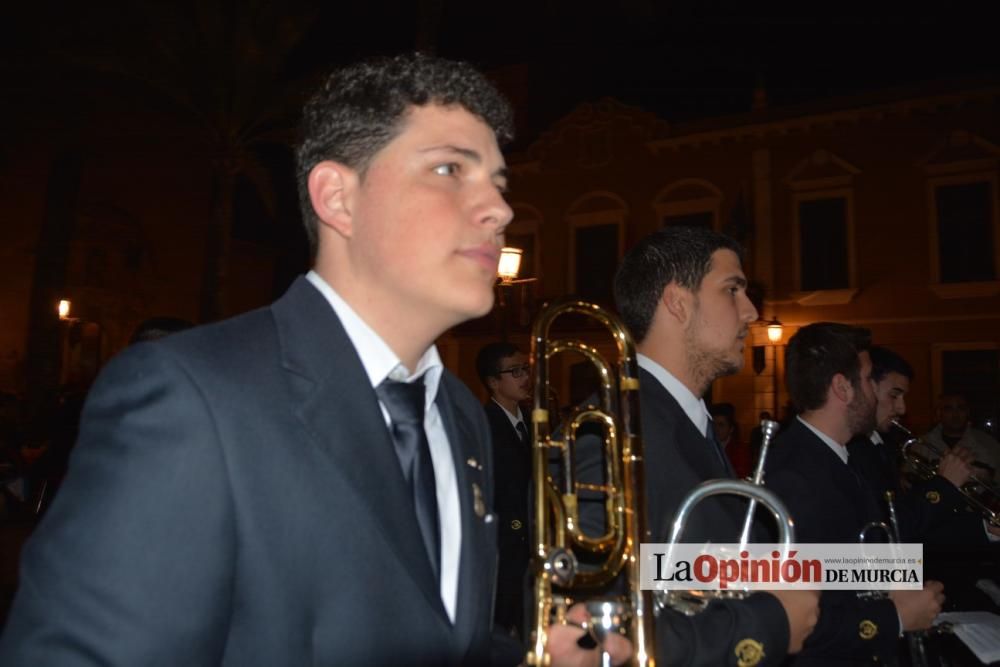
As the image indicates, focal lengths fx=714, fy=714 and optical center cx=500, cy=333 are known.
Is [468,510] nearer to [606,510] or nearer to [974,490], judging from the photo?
[606,510]

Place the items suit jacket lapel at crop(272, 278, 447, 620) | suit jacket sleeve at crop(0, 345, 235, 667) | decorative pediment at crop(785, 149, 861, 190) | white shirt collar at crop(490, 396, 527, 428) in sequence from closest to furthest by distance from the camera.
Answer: suit jacket sleeve at crop(0, 345, 235, 667)
suit jacket lapel at crop(272, 278, 447, 620)
white shirt collar at crop(490, 396, 527, 428)
decorative pediment at crop(785, 149, 861, 190)

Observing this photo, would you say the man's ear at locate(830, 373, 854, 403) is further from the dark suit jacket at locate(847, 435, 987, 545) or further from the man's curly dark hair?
the man's curly dark hair

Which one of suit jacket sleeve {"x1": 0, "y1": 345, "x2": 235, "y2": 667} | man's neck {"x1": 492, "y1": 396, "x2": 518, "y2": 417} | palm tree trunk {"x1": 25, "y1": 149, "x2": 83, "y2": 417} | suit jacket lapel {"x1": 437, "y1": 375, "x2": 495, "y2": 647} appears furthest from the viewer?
palm tree trunk {"x1": 25, "y1": 149, "x2": 83, "y2": 417}

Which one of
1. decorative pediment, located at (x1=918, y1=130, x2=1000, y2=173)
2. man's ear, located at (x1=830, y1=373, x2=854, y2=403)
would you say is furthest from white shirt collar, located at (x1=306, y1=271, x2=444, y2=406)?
decorative pediment, located at (x1=918, y1=130, x2=1000, y2=173)

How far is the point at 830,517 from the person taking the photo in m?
3.38

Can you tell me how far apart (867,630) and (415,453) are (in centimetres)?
227

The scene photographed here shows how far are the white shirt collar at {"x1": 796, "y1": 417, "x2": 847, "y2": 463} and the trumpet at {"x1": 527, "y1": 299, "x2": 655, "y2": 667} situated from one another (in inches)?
77.0

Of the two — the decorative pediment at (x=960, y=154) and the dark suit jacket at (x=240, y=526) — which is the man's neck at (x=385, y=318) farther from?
the decorative pediment at (x=960, y=154)

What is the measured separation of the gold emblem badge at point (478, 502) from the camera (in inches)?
76.0

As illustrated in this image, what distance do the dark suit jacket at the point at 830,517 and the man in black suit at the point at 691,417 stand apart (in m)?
0.53

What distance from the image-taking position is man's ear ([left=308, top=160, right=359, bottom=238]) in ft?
6.29

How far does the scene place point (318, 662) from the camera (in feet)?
4.92

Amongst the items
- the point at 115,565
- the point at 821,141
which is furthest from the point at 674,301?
the point at 821,141

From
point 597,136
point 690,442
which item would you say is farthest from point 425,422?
point 597,136
